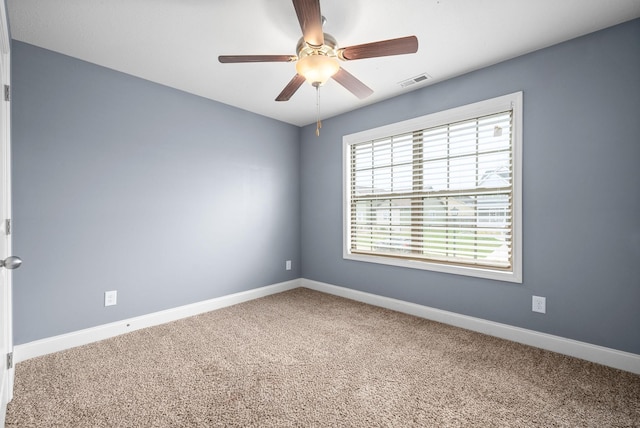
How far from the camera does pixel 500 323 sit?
2.62m

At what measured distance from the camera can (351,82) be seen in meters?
2.21

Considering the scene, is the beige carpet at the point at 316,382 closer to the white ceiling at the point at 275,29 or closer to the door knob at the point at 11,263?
the door knob at the point at 11,263

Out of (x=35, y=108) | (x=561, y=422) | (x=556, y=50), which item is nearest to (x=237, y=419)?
(x=561, y=422)

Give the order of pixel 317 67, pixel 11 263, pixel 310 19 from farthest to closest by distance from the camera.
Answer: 1. pixel 317 67
2. pixel 310 19
3. pixel 11 263

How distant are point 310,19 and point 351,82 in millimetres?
707

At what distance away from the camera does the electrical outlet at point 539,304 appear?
239cm

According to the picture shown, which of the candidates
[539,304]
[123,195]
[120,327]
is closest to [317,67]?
[123,195]

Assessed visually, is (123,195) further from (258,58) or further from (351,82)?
(351,82)

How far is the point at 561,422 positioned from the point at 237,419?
1.72 meters

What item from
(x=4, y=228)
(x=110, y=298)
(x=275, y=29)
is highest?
(x=275, y=29)

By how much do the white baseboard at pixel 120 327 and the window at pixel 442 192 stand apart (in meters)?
1.50

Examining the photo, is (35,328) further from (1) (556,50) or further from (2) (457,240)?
(1) (556,50)

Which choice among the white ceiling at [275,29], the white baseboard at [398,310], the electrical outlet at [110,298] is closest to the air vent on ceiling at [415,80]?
the white ceiling at [275,29]

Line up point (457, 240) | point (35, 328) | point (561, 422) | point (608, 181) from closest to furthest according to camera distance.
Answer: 1. point (561, 422)
2. point (608, 181)
3. point (35, 328)
4. point (457, 240)
